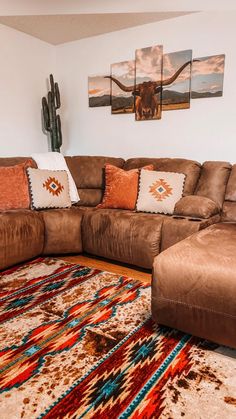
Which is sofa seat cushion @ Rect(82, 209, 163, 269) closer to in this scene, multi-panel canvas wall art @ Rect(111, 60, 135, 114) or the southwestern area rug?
the southwestern area rug

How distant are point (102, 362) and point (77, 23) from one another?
128 inches

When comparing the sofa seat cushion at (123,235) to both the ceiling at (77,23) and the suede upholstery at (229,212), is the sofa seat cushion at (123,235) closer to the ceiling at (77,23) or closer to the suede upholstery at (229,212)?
the suede upholstery at (229,212)

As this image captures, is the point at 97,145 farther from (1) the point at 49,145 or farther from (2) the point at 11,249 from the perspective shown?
(2) the point at 11,249

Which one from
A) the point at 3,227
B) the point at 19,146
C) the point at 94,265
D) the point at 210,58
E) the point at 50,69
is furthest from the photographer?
the point at 50,69

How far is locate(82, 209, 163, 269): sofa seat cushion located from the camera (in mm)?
2316

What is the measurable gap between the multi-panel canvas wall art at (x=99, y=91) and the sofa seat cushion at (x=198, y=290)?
2.55 m

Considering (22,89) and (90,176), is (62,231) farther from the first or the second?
(22,89)

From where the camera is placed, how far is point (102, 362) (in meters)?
1.35

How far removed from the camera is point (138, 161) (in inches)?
121

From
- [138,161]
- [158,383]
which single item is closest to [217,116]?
[138,161]

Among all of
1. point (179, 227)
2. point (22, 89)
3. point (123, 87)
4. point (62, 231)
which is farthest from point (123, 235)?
point (22, 89)

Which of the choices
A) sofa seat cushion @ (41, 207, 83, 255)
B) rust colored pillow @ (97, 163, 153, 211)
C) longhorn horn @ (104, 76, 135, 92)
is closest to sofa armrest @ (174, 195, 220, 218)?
rust colored pillow @ (97, 163, 153, 211)

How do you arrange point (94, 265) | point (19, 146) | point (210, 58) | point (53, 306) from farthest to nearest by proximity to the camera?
point (19, 146), point (210, 58), point (94, 265), point (53, 306)

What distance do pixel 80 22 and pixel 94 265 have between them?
8.29 ft
